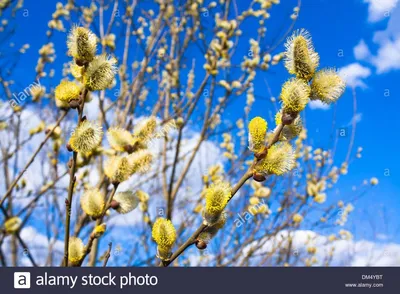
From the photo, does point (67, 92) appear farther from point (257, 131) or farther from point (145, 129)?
point (257, 131)

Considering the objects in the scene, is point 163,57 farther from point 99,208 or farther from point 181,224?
point 99,208

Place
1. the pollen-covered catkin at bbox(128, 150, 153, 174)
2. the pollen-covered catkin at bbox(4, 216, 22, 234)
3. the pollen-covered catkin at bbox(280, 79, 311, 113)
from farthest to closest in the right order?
the pollen-covered catkin at bbox(4, 216, 22, 234) < the pollen-covered catkin at bbox(128, 150, 153, 174) < the pollen-covered catkin at bbox(280, 79, 311, 113)

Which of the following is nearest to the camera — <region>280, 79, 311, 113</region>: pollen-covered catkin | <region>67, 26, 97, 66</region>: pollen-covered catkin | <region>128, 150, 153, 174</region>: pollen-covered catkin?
<region>280, 79, 311, 113</region>: pollen-covered catkin

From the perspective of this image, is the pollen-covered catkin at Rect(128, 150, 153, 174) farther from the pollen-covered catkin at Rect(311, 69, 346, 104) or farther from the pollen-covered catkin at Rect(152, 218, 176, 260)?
the pollen-covered catkin at Rect(311, 69, 346, 104)

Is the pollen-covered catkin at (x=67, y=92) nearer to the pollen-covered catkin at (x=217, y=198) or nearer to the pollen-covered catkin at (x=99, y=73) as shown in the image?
the pollen-covered catkin at (x=99, y=73)

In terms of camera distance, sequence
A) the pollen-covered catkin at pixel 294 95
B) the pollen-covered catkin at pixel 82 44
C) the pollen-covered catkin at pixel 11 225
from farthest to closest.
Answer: the pollen-covered catkin at pixel 11 225, the pollen-covered catkin at pixel 82 44, the pollen-covered catkin at pixel 294 95

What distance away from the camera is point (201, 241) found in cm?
103

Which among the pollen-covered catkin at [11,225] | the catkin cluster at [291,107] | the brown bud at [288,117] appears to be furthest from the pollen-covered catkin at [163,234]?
the pollen-covered catkin at [11,225]

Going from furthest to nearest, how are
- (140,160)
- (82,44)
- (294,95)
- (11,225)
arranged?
1. (11,225)
2. (140,160)
3. (82,44)
4. (294,95)

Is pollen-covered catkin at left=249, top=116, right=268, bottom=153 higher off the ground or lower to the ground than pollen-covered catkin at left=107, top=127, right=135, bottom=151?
lower

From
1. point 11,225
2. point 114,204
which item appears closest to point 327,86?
point 114,204

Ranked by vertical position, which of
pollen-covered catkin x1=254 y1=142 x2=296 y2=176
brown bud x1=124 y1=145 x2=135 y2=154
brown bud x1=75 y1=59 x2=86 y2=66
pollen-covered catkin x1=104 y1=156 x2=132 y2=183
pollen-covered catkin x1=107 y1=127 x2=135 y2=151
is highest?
brown bud x1=75 y1=59 x2=86 y2=66

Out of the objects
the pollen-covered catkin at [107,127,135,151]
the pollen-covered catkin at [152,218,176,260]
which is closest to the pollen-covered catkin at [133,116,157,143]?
the pollen-covered catkin at [107,127,135,151]

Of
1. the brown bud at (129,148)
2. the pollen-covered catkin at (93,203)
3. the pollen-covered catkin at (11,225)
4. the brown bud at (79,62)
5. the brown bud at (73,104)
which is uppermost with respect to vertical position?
the pollen-covered catkin at (11,225)
